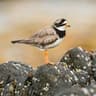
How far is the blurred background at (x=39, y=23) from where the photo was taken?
7.52 feet

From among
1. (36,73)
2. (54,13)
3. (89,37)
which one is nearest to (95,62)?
(36,73)

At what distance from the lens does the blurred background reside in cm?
229

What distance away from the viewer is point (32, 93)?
1130 millimetres

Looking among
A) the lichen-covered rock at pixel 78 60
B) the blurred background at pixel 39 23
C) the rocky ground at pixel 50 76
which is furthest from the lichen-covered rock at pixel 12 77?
the blurred background at pixel 39 23

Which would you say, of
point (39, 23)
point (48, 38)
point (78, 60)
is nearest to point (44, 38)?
point (48, 38)

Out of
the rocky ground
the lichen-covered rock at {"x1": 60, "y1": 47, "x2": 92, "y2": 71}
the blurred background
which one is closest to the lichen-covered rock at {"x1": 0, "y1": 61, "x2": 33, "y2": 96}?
the rocky ground

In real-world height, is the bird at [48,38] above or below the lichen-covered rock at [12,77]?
above

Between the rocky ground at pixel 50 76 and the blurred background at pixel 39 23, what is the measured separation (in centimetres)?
82

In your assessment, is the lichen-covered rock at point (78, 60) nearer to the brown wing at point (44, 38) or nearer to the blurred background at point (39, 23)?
the brown wing at point (44, 38)

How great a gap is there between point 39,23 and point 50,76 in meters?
1.39

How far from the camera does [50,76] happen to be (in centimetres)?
113

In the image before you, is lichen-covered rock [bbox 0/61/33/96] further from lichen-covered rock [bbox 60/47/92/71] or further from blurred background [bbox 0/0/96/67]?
blurred background [bbox 0/0/96/67]

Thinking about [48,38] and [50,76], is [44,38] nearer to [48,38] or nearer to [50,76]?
[48,38]

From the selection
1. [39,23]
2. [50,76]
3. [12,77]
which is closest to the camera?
[50,76]
